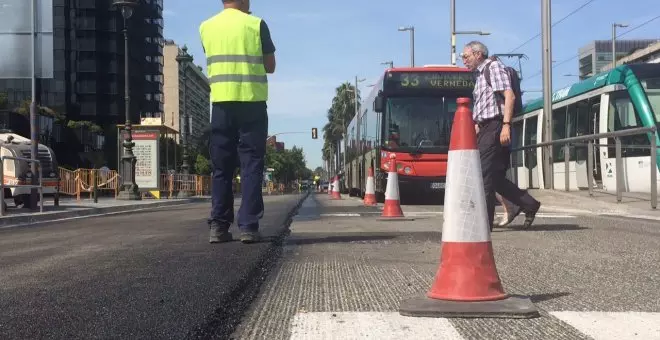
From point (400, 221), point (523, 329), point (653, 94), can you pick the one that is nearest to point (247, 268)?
point (523, 329)

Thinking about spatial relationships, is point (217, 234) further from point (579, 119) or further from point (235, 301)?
point (579, 119)

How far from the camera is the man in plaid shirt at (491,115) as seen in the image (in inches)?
252

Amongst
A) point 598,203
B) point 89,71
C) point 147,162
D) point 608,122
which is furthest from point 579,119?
point 89,71

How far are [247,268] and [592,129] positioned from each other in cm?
1383

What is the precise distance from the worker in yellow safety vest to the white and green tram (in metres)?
6.92

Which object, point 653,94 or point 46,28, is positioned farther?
point 46,28

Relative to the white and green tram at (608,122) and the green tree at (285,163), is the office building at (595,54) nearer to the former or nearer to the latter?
the green tree at (285,163)

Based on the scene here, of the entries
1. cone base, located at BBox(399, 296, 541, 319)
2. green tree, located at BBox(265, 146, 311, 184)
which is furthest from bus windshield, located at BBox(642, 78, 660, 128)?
green tree, located at BBox(265, 146, 311, 184)

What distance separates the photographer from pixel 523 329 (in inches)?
109

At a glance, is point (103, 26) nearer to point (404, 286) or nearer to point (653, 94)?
point (653, 94)

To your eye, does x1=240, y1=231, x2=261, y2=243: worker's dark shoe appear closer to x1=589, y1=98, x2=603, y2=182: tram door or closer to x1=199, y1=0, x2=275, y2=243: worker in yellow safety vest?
x1=199, y1=0, x2=275, y2=243: worker in yellow safety vest

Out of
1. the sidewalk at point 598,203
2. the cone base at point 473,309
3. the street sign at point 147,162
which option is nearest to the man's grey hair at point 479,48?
the cone base at point 473,309

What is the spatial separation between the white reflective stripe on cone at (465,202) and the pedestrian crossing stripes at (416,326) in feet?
1.77

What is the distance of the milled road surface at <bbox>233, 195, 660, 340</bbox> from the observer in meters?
2.76
